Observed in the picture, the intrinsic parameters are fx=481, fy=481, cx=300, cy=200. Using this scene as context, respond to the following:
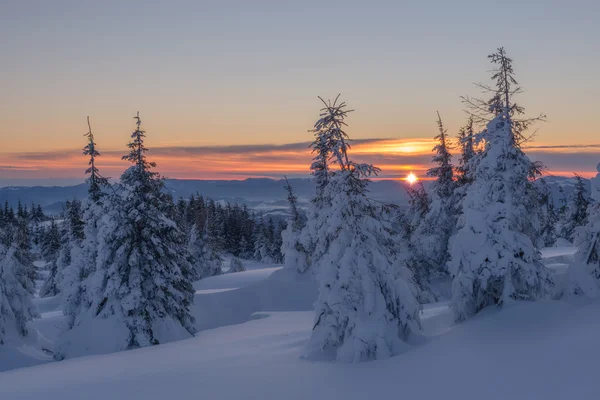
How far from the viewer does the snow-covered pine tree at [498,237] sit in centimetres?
1491

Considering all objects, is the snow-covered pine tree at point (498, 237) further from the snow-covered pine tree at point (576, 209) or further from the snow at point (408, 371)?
the snow-covered pine tree at point (576, 209)

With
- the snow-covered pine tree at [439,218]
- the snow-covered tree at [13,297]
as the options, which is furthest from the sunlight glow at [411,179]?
the snow-covered tree at [13,297]

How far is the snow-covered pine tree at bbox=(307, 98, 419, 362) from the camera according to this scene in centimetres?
1400

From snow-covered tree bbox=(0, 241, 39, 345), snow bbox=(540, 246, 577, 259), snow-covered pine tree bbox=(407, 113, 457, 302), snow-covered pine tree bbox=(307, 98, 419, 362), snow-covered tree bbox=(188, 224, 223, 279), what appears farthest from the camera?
snow-covered tree bbox=(188, 224, 223, 279)

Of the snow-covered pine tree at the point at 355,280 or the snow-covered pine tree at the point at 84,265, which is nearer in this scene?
the snow-covered pine tree at the point at 355,280

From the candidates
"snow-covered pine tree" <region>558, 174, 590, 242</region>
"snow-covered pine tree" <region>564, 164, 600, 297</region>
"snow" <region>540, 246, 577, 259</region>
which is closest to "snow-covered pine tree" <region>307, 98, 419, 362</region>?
"snow-covered pine tree" <region>564, 164, 600, 297</region>

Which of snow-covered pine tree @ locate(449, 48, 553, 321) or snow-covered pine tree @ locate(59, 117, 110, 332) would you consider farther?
snow-covered pine tree @ locate(59, 117, 110, 332)

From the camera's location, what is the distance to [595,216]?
16438 mm

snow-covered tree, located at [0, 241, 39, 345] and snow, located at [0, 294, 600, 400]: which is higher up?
snow, located at [0, 294, 600, 400]

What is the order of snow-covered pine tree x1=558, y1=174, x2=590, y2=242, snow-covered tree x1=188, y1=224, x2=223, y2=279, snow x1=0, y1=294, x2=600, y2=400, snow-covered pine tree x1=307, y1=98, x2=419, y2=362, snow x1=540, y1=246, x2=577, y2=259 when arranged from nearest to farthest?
snow x1=0, y1=294, x2=600, y2=400
snow-covered pine tree x1=307, y1=98, x2=419, y2=362
snow x1=540, y1=246, x2=577, y2=259
snow-covered pine tree x1=558, y1=174, x2=590, y2=242
snow-covered tree x1=188, y1=224, x2=223, y2=279

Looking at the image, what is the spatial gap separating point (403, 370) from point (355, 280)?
3.13 metres

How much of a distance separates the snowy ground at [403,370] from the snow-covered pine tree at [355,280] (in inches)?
27.8

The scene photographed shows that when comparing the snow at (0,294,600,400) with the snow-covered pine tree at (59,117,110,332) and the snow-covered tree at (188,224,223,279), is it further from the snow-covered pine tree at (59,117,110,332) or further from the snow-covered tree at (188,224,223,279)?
the snow-covered tree at (188,224,223,279)

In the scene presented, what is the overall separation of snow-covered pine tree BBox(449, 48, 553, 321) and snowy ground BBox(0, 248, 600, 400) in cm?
73
